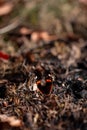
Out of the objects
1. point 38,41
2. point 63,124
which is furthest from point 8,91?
point 38,41

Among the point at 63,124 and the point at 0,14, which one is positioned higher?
the point at 0,14

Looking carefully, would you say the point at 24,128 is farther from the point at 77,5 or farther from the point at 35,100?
the point at 77,5

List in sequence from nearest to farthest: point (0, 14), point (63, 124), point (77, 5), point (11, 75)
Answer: point (63, 124), point (11, 75), point (0, 14), point (77, 5)

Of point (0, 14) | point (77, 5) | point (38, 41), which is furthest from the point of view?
point (77, 5)

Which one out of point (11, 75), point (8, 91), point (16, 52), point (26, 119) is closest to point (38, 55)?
point (16, 52)

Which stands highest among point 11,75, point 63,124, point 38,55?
point 38,55

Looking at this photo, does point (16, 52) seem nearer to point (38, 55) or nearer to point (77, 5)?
point (38, 55)

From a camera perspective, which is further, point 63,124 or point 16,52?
point 16,52
